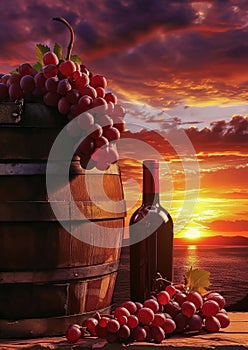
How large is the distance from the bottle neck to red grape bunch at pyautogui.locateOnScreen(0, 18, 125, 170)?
0.79 feet

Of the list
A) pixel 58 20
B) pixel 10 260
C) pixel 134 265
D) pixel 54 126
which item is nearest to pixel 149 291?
pixel 134 265

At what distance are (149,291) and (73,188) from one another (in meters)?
0.65

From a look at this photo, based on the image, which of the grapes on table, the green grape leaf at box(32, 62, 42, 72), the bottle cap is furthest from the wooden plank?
the green grape leaf at box(32, 62, 42, 72)

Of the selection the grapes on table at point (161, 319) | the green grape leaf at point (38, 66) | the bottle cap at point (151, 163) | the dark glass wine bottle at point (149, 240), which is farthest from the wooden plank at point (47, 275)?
the green grape leaf at point (38, 66)

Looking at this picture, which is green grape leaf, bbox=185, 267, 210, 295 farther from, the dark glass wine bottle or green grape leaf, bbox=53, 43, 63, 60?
green grape leaf, bbox=53, 43, 63, 60

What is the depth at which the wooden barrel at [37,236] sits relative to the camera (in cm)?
261

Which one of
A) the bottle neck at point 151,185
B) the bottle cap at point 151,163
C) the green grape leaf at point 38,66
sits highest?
the green grape leaf at point 38,66

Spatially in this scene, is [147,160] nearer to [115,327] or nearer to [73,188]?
[73,188]

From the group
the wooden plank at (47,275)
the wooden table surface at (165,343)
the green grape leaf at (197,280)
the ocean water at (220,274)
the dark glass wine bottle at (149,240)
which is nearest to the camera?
the wooden table surface at (165,343)

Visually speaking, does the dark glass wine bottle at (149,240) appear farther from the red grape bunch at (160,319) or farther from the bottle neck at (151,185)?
the red grape bunch at (160,319)

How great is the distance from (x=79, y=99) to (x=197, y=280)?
98 cm

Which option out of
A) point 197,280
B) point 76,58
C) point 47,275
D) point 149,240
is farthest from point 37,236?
point 76,58

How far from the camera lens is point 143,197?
9.82ft

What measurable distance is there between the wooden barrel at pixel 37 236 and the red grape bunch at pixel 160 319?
19cm
